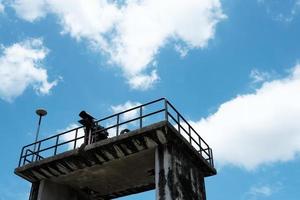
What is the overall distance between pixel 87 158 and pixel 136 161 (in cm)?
204

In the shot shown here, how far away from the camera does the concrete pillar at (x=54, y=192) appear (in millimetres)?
19375

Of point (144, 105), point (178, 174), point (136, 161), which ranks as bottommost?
point (178, 174)

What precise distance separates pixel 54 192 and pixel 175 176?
6608mm

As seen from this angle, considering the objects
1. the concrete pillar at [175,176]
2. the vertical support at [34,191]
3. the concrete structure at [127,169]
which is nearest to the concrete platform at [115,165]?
the concrete structure at [127,169]

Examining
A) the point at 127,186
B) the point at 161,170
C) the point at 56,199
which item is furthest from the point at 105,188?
the point at 161,170

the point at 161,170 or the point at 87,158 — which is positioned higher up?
the point at 87,158

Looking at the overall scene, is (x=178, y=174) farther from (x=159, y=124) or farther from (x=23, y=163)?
(x=23, y=163)

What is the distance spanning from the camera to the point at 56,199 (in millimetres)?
19922

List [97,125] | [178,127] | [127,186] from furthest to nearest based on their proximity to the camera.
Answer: [127,186] → [97,125] → [178,127]

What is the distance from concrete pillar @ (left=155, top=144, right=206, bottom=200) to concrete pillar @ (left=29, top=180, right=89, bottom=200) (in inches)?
229

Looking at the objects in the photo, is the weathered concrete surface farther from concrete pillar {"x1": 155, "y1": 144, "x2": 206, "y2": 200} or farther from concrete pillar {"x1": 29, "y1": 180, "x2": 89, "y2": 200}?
concrete pillar {"x1": 155, "y1": 144, "x2": 206, "y2": 200}

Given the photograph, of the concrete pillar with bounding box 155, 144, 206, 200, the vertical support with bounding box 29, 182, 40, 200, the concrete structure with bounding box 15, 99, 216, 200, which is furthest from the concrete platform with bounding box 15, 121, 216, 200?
the concrete pillar with bounding box 155, 144, 206, 200

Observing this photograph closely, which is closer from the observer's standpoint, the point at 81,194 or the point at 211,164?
the point at 211,164

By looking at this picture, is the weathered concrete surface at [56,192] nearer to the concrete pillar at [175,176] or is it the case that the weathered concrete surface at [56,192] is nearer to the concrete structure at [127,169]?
the concrete structure at [127,169]
